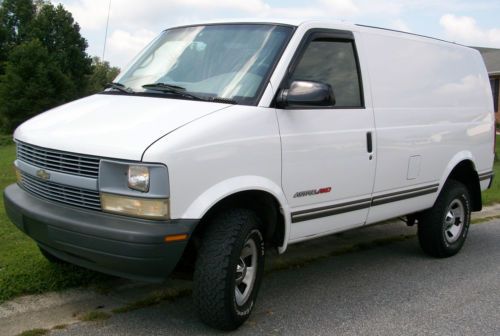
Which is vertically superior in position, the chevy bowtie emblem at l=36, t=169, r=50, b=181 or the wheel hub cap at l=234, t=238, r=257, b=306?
the chevy bowtie emblem at l=36, t=169, r=50, b=181

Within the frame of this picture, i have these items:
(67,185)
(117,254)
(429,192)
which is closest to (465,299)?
(429,192)

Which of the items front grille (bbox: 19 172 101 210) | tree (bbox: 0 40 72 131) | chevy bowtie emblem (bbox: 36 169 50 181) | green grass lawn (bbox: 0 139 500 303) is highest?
chevy bowtie emblem (bbox: 36 169 50 181)

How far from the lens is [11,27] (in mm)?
64438

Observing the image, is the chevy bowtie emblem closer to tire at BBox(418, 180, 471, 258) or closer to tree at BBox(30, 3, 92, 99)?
tire at BBox(418, 180, 471, 258)

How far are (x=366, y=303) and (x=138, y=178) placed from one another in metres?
2.30

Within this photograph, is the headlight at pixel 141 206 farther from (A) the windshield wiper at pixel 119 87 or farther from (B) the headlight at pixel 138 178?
(A) the windshield wiper at pixel 119 87

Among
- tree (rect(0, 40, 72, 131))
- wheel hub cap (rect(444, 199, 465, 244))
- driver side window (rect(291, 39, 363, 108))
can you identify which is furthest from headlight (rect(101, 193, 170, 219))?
tree (rect(0, 40, 72, 131))

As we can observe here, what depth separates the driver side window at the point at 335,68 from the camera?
176 inches

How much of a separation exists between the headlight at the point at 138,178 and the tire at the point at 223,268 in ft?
1.94

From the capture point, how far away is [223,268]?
369 centimetres

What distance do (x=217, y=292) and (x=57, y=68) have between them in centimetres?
5352

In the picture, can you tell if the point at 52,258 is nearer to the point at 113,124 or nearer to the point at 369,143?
the point at 113,124

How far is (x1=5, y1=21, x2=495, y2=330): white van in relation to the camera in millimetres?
A: 3461

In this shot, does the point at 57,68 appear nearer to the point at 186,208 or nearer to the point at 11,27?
the point at 11,27
